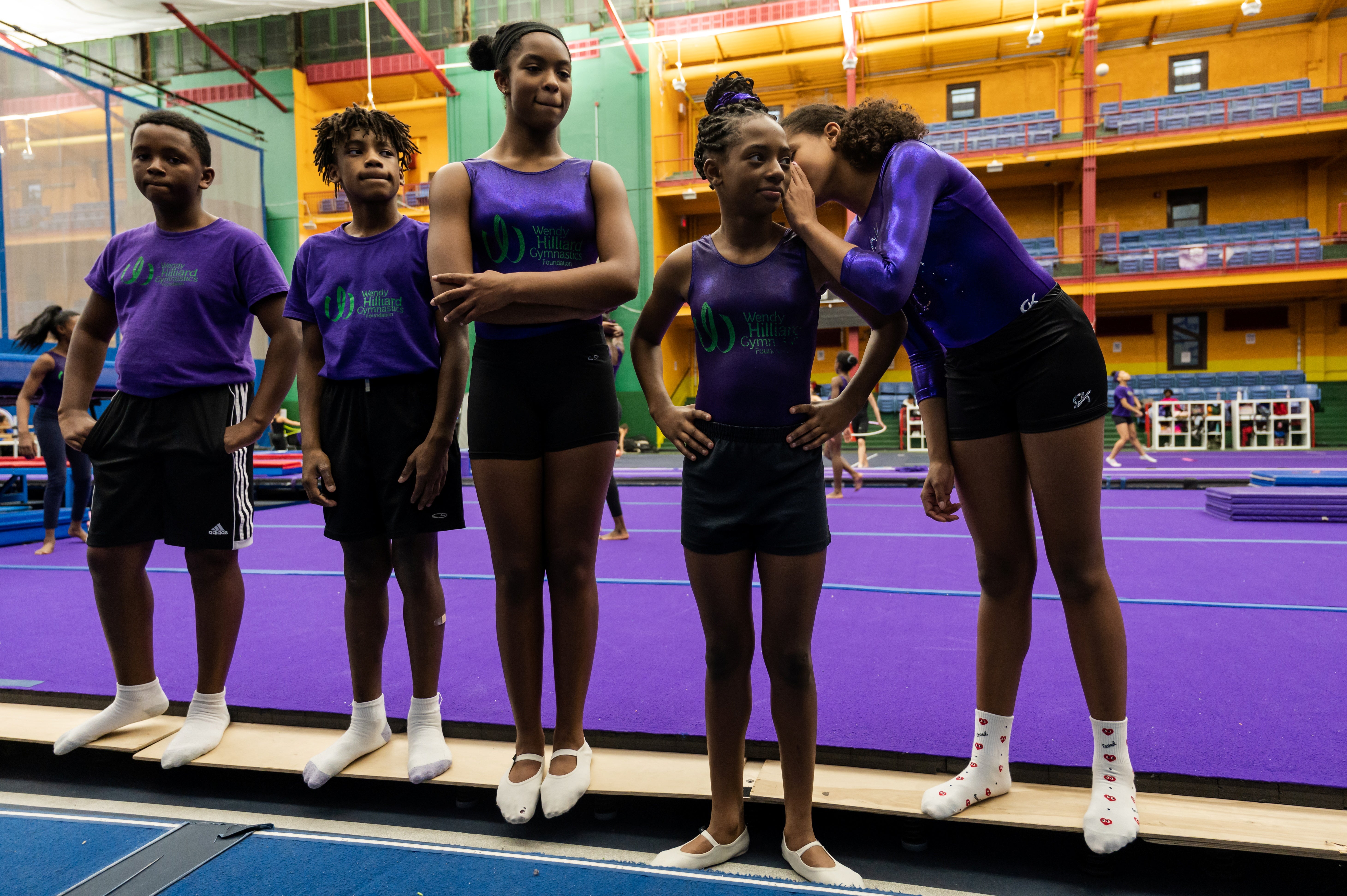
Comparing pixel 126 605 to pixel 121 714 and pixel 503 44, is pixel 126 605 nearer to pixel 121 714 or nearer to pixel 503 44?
pixel 121 714

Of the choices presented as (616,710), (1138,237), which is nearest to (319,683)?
(616,710)

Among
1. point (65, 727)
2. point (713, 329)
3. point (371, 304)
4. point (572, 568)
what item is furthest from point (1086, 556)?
point (65, 727)

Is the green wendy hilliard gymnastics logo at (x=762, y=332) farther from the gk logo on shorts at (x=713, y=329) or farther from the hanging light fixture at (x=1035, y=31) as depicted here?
the hanging light fixture at (x=1035, y=31)

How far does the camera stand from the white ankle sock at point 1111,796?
1.47 meters

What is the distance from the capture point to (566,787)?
168cm

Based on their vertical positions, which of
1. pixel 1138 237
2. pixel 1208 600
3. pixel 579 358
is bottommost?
pixel 1208 600

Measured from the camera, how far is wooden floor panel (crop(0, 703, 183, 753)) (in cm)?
204

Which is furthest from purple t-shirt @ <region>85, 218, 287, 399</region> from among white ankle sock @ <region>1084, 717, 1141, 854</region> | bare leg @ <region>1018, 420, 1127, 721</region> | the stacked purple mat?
the stacked purple mat

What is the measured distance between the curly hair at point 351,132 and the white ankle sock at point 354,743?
1.35 m

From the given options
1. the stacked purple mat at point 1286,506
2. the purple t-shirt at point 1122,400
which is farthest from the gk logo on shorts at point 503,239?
the purple t-shirt at point 1122,400

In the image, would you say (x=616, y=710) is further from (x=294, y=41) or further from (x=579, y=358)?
(x=294, y=41)

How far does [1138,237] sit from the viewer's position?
51.6ft

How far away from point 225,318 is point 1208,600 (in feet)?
12.7

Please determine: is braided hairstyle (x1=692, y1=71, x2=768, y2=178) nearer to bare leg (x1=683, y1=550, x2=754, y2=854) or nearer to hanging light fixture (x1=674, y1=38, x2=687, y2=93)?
bare leg (x1=683, y1=550, x2=754, y2=854)
